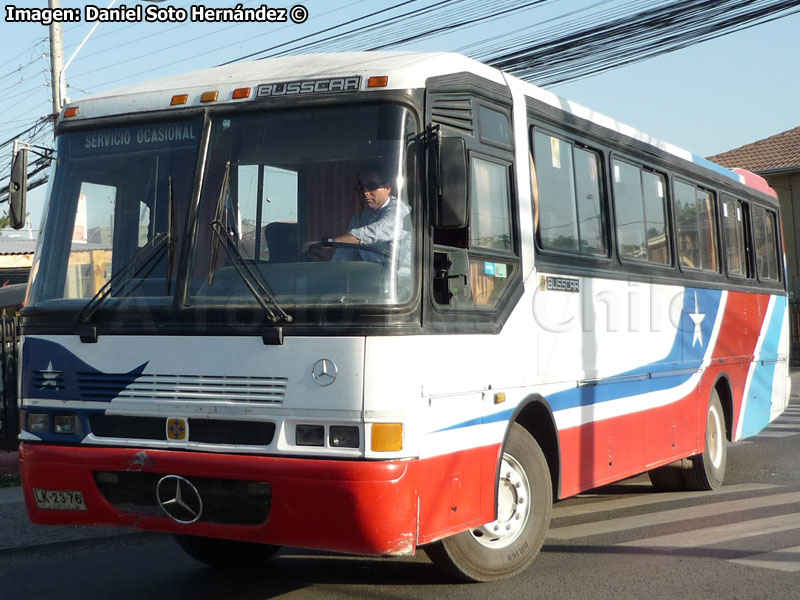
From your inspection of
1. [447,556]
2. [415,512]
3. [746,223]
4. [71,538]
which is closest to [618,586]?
[447,556]

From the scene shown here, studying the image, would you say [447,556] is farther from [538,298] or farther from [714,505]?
[714,505]

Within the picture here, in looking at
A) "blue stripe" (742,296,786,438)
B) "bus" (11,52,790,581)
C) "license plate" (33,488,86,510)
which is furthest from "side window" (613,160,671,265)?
"license plate" (33,488,86,510)

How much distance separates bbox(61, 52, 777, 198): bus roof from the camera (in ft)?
18.3

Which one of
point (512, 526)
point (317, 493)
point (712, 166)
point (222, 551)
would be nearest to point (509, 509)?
point (512, 526)

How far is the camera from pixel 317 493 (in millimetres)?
5094

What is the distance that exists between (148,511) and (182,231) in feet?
4.96

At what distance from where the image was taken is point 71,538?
7.84 metres

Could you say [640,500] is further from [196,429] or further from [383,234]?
[196,429]

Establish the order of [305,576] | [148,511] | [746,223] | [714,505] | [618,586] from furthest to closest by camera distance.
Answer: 1. [746,223]
2. [714,505]
3. [305,576]
4. [618,586]
5. [148,511]

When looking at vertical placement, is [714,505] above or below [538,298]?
below

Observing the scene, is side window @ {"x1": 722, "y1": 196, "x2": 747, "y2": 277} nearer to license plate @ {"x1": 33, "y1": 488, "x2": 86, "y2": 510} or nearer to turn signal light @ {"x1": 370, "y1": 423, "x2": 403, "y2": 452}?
turn signal light @ {"x1": 370, "y1": 423, "x2": 403, "y2": 452}

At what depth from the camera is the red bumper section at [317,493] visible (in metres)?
5.06

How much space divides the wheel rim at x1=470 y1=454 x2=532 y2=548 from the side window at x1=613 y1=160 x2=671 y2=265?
233 cm

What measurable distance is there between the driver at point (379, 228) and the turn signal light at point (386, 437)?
0.79 meters
